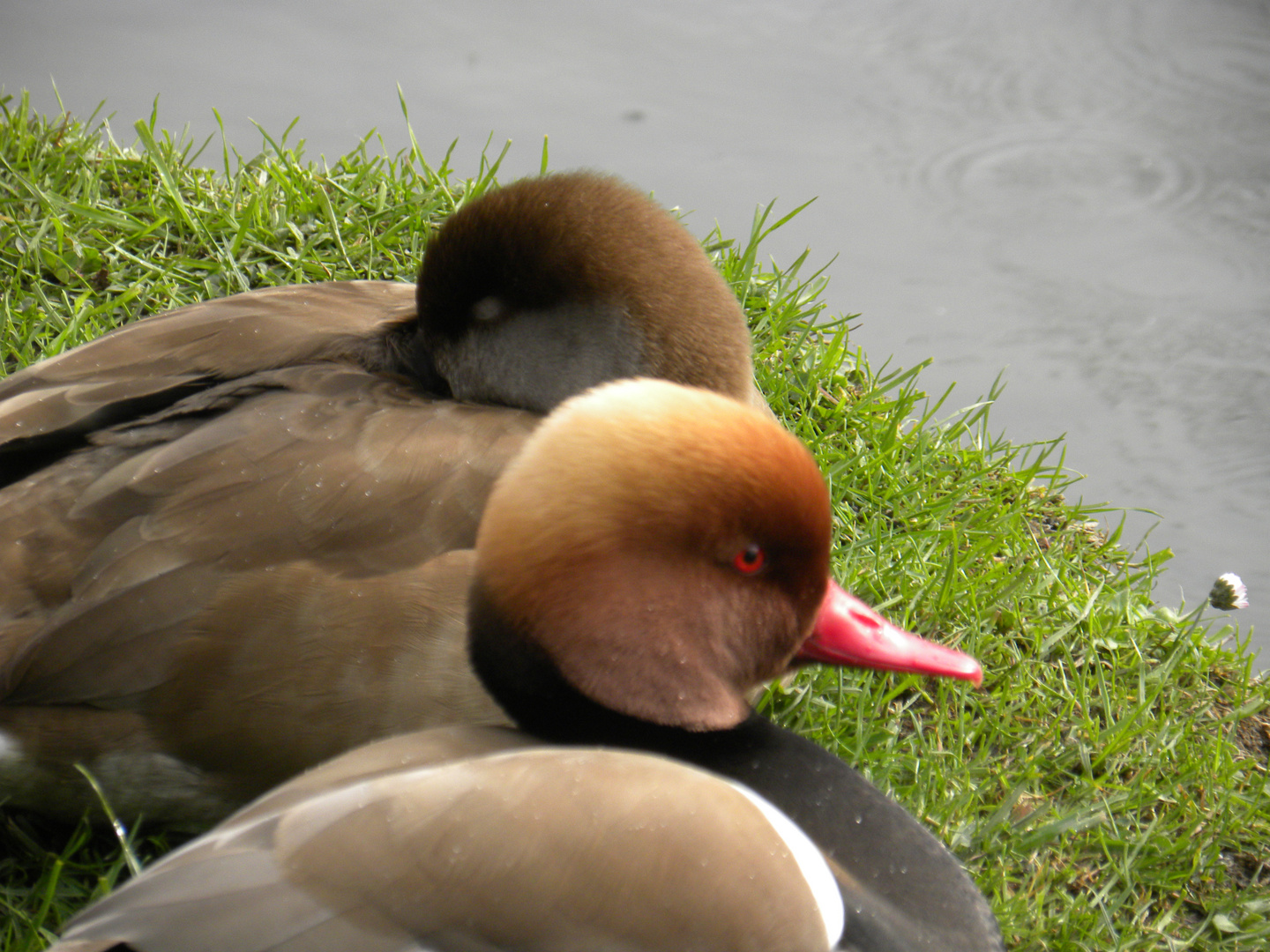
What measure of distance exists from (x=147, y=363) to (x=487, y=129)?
255 cm

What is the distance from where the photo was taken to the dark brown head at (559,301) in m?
2.39

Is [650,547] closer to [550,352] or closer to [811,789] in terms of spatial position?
[811,789]

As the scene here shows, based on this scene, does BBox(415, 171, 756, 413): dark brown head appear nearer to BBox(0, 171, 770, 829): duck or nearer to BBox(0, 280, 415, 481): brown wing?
BBox(0, 171, 770, 829): duck

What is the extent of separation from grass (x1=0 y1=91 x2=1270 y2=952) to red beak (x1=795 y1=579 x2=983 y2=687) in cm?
50

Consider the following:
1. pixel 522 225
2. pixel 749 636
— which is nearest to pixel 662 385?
pixel 749 636

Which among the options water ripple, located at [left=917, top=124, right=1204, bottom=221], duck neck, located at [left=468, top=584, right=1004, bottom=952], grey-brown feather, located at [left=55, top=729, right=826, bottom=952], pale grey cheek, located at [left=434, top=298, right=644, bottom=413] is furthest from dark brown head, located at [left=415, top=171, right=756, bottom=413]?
water ripple, located at [left=917, top=124, right=1204, bottom=221]

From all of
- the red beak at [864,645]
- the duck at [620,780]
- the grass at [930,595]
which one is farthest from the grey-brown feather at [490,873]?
the grass at [930,595]

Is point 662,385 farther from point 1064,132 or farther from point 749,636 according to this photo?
point 1064,132

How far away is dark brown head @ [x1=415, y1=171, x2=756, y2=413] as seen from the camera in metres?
2.39

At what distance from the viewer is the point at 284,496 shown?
205cm

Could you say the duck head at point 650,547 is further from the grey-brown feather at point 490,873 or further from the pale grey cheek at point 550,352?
the pale grey cheek at point 550,352

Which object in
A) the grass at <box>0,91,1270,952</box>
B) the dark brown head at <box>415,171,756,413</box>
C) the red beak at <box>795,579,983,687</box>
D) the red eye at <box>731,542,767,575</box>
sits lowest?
the grass at <box>0,91,1270,952</box>

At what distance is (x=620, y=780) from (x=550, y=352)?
107cm

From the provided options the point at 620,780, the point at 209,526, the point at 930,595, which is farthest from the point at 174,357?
the point at 930,595
